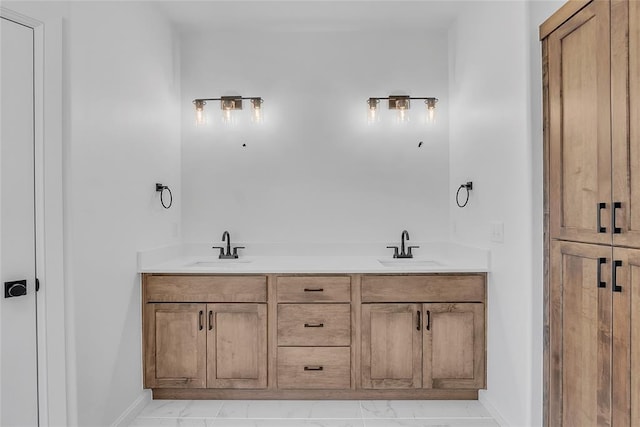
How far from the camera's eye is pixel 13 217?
1.80m

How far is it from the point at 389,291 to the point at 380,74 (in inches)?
67.7

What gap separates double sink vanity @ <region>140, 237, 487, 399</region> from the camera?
2.68 meters

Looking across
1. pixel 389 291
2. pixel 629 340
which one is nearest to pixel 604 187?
pixel 629 340

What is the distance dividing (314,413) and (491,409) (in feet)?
3.54

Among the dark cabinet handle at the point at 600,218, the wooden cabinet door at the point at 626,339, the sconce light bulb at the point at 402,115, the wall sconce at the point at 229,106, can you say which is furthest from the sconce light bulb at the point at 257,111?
the wooden cabinet door at the point at 626,339

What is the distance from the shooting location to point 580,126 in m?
1.78

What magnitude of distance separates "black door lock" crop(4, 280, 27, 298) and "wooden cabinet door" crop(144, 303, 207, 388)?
0.94 meters

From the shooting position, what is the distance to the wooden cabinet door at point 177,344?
107 inches

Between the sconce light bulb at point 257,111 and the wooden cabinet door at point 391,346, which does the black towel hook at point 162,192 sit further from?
the wooden cabinet door at point 391,346

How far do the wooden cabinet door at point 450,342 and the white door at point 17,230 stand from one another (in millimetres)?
2132

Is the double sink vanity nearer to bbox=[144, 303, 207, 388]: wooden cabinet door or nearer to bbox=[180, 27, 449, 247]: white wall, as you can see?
bbox=[144, 303, 207, 388]: wooden cabinet door

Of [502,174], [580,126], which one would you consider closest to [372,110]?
[502,174]

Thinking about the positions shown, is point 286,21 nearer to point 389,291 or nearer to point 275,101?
point 275,101

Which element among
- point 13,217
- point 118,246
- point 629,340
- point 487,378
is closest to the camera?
point 629,340
